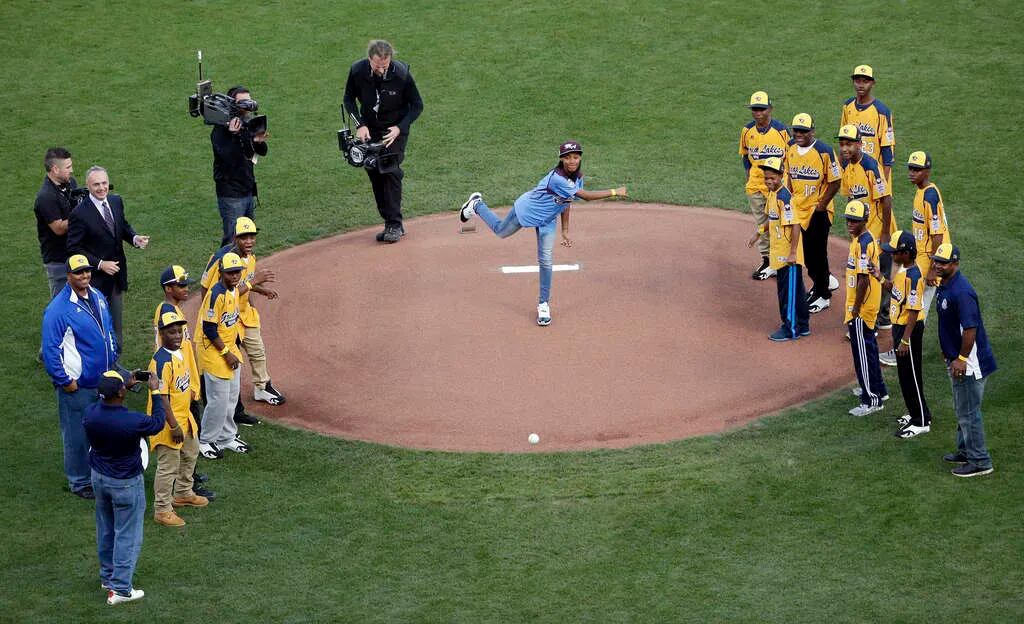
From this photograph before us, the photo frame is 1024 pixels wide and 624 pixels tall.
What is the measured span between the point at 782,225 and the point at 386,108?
475 cm

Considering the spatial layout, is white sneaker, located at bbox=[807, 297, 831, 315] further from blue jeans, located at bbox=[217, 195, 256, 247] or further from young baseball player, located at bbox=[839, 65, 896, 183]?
blue jeans, located at bbox=[217, 195, 256, 247]

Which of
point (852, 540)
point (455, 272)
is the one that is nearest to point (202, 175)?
point (455, 272)

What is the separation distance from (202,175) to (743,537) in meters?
10.1

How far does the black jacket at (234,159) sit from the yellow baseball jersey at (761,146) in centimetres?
505

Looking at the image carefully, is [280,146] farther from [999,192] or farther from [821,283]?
[999,192]

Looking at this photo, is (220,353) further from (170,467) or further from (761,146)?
(761,146)

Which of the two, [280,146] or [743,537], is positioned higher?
[280,146]

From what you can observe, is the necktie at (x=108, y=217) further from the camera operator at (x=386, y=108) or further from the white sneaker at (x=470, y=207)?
the white sneaker at (x=470, y=207)

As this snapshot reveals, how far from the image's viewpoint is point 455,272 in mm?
13766

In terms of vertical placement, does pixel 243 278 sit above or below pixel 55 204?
below

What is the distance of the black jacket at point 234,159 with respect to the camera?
12945 millimetres

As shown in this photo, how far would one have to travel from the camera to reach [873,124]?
42.8 feet

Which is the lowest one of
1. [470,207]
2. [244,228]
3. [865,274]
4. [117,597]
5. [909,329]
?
[117,597]

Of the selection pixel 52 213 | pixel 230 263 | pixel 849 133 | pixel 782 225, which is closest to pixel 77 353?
pixel 230 263
